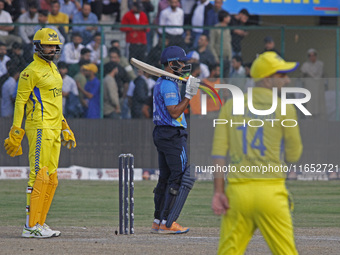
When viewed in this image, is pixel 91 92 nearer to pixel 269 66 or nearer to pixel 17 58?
pixel 17 58

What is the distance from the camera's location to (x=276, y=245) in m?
5.98

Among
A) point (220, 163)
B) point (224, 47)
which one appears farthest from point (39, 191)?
point (224, 47)

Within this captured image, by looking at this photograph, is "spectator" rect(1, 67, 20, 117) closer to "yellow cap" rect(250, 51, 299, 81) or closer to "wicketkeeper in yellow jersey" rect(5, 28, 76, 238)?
"wicketkeeper in yellow jersey" rect(5, 28, 76, 238)

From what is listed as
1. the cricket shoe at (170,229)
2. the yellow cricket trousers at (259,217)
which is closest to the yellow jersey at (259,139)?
the yellow cricket trousers at (259,217)

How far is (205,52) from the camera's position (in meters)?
19.1

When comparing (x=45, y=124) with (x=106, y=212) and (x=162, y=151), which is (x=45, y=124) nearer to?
(x=162, y=151)

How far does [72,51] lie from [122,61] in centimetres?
118

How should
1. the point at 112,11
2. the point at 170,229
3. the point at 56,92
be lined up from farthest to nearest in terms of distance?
1. the point at 112,11
2. the point at 170,229
3. the point at 56,92

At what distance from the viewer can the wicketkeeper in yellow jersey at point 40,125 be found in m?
9.92

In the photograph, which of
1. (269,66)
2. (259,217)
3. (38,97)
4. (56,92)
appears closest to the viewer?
(259,217)

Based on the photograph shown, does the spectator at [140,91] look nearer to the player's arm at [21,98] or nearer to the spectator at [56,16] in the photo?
the spectator at [56,16]

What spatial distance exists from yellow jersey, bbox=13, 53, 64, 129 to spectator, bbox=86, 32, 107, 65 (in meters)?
8.79

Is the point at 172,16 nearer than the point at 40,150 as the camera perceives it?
No

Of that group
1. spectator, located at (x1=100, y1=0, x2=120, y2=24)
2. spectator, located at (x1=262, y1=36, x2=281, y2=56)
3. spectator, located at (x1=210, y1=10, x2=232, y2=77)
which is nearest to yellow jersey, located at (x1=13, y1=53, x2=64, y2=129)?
spectator, located at (x1=210, y1=10, x2=232, y2=77)
